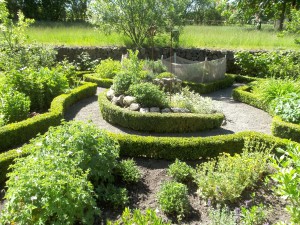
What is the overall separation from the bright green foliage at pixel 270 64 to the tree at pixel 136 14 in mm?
3959

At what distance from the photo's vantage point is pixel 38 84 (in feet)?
27.3

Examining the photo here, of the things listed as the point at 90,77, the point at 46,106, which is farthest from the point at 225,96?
the point at 46,106

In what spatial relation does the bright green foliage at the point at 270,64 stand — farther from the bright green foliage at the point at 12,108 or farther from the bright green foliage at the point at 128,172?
the bright green foliage at the point at 12,108

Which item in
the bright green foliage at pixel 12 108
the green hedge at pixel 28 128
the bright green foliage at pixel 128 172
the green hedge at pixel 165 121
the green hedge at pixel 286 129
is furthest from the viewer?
the green hedge at pixel 165 121

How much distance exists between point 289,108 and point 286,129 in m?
0.85

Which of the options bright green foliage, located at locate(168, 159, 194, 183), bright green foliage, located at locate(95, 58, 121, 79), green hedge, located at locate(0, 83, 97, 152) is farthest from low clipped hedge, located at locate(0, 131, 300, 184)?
bright green foliage, located at locate(95, 58, 121, 79)

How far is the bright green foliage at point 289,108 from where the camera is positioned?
7.04m

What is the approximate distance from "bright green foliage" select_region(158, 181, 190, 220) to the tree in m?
10.9

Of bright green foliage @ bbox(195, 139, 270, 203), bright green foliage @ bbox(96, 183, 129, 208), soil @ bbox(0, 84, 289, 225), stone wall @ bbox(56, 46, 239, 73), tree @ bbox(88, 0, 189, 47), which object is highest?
tree @ bbox(88, 0, 189, 47)

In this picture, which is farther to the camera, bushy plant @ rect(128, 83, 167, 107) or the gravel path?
bushy plant @ rect(128, 83, 167, 107)

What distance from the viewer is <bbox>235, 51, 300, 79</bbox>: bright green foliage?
39.2 ft

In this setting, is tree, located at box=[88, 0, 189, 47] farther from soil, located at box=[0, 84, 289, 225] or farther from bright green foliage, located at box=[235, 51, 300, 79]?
soil, located at box=[0, 84, 289, 225]

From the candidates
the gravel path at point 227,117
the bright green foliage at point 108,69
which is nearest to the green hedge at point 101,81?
the bright green foliage at point 108,69

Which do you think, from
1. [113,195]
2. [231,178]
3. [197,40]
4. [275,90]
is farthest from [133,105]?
[197,40]
